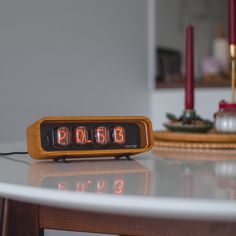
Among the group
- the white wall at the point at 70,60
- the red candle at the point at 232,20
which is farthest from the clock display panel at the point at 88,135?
the white wall at the point at 70,60

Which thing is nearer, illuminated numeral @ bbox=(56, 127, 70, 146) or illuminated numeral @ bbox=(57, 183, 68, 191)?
illuminated numeral @ bbox=(57, 183, 68, 191)

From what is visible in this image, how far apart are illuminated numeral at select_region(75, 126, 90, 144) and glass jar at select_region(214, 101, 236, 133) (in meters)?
0.38

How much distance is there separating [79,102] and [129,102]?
35cm

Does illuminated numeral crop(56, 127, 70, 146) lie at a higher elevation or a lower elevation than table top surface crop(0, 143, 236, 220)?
higher

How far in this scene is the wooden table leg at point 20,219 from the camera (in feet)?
2.42

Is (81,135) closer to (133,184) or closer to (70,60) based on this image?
(133,184)

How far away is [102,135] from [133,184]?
0.72 feet

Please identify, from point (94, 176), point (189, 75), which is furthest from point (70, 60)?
point (94, 176)

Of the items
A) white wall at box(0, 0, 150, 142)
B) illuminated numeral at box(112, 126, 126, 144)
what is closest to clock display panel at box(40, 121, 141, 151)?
illuminated numeral at box(112, 126, 126, 144)

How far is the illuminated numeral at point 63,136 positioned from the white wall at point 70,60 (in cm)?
77

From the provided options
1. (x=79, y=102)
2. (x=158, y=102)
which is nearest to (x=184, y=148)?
(x=79, y=102)

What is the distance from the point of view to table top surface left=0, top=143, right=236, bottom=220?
46 cm

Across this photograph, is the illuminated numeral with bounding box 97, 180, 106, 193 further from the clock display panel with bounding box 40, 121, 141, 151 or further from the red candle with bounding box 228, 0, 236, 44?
the red candle with bounding box 228, 0, 236, 44

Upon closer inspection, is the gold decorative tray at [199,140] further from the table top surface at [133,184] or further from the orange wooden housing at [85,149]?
the orange wooden housing at [85,149]
